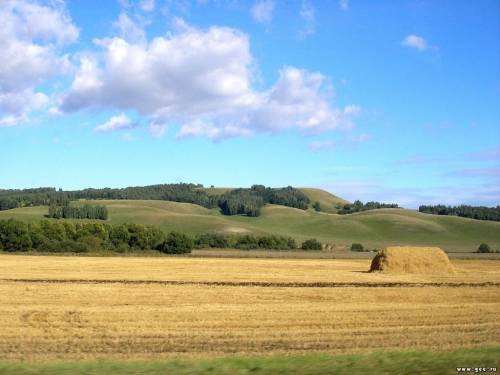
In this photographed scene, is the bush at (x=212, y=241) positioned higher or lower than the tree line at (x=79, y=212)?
lower

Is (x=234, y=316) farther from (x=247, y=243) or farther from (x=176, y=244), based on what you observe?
(x=247, y=243)

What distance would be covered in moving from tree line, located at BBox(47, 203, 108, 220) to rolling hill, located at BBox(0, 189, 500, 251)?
3.02 meters

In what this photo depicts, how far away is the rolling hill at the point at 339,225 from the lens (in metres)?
159

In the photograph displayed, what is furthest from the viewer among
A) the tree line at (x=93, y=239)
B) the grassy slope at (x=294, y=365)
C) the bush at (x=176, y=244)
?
the bush at (x=176, y=244)

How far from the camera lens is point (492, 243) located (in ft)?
497

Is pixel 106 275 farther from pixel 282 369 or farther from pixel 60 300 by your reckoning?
pixel 282 369

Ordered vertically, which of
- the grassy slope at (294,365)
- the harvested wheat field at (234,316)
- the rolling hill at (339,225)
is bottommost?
the harvested wheat field at (234,316)

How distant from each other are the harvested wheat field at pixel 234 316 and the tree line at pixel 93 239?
48483mm

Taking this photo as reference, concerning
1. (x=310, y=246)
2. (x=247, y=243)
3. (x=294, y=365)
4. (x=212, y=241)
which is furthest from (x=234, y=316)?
(x=310, y=246)

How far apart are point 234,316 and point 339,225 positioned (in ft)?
510

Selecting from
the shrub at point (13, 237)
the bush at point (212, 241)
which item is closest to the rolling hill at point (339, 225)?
the bush at point (212, 241)

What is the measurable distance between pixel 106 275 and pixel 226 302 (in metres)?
18.4

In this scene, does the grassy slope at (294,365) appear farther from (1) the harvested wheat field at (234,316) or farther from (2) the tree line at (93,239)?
(2) the tree line at (93,239)

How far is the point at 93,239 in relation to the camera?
300 ft
